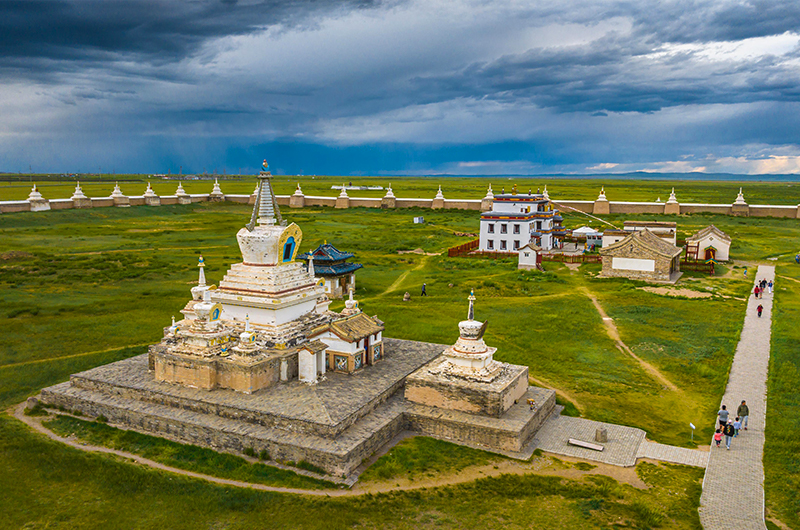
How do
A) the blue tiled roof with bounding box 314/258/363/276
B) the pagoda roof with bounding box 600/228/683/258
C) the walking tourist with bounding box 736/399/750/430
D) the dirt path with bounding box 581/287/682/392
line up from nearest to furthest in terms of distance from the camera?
1. the walking tourist with bounding box 736/399/750/430
2. the dirt path with bounding box 581/287/682/392
3. the blue tiled roof with bounding box 314/258/363/276
4. the pagoda roof with bounding box 600/228/683/258

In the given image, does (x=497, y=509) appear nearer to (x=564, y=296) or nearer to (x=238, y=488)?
(x=238, y=488)

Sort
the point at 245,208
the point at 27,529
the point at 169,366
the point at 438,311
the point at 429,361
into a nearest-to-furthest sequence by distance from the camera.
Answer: the point at 27,529 < the point at 169,366 < the point at 429,361 < the point at 438,311 < the point at 245,208

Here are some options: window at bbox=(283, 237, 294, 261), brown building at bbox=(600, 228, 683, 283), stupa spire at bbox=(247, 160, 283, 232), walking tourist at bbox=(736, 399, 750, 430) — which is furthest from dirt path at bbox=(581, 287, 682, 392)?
stupa spire at bbox=(247, 160, 283, 232)

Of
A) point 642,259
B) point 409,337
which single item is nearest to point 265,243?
point 409,337

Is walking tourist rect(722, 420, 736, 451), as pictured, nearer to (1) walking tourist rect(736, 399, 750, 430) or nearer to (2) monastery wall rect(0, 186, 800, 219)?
(1) walking tourist rect(736, 399, 750, 430)

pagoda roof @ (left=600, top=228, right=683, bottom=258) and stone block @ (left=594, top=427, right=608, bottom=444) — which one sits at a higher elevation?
pagoda roof @ (left=600, top=228, right=683, bottom=258)

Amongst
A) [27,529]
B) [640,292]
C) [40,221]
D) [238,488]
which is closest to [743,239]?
[640,292]

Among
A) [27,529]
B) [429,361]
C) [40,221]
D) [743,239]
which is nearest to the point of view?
[27,529]
